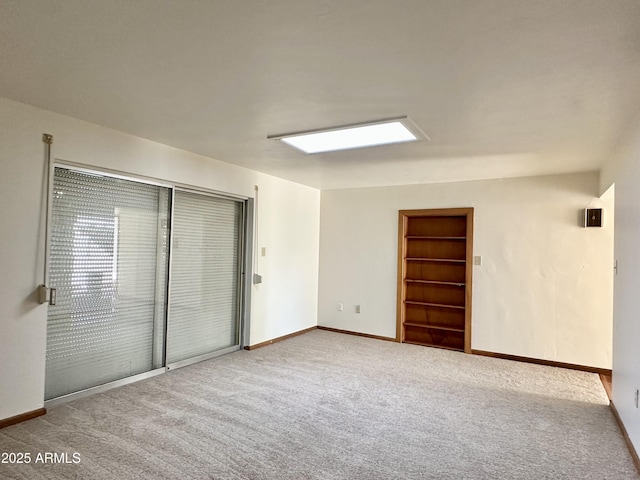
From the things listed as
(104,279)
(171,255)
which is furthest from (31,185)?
(171,255)

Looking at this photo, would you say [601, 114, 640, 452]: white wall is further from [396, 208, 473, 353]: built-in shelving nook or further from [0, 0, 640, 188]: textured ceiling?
[396, 208, 473, 353]: built-in shelving nook

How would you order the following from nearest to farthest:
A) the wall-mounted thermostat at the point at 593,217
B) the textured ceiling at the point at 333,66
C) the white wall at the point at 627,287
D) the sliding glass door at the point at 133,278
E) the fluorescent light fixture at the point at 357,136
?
the textured ceiling at the point at 333,66 < the white wall at the point at 627,287 < the fluorescent light fixture at the point at 357,136 < the sliding glass door at the point at 133,278 < the wall-mounted thermostat at the point at 593,217

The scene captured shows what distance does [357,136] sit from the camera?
10.6 ft

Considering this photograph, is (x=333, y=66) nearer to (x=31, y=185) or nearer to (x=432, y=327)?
(x=31, y=185)

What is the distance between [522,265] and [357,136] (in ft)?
9.58

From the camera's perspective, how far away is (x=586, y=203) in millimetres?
4344

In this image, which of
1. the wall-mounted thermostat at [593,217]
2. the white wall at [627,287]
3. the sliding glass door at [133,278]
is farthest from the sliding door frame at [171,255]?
the wall-mounted thermostat at [593,217]

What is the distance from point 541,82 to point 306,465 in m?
2.65

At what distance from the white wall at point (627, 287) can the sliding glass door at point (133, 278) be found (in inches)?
153

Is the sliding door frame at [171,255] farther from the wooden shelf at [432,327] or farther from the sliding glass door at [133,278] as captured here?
the wooden shelf at [432,327]

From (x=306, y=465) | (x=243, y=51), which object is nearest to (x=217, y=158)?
(x=243, y=51)

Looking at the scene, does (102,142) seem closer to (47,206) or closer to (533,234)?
(47,206)

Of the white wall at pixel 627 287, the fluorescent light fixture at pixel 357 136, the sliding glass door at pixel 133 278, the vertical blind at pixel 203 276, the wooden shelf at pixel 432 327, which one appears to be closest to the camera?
the white wall at pixel 627 287

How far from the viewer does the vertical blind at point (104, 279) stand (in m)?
3.02
